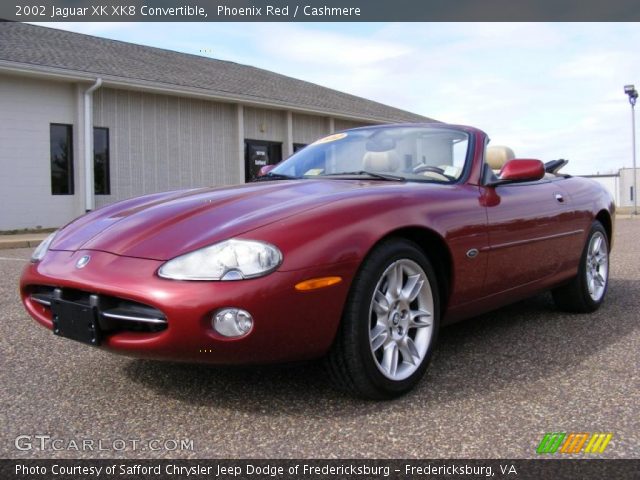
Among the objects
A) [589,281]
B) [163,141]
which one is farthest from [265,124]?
[589,281]

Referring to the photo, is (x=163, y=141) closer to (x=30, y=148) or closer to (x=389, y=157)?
(x=30, y=148)

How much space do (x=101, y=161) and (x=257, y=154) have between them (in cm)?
448

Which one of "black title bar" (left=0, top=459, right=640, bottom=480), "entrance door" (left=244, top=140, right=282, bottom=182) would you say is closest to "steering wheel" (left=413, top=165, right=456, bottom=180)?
"black title bar" (left=0, top=459, right=640, bottom=480)

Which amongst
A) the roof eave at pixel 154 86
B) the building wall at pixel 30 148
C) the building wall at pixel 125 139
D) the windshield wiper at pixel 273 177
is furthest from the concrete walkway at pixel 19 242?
the windshield wiper at pixel 273 177

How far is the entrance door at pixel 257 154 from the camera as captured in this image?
53.9ft

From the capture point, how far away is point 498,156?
15.4ft

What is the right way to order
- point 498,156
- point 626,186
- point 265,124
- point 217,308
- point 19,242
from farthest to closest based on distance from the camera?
point 626,186, point 265,124, point 19,242, point 498,156, point 217,308

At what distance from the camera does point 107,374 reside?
302 cm

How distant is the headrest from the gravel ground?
149 centimetres

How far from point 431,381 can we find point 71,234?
72.5 inches

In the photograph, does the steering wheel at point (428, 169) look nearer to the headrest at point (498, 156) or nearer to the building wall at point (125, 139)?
the headrest at point (498, 156)

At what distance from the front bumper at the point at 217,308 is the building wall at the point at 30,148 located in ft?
36.3

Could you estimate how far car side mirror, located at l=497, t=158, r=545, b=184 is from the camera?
11.3ft

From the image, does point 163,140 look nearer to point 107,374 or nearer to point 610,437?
point 107,374
